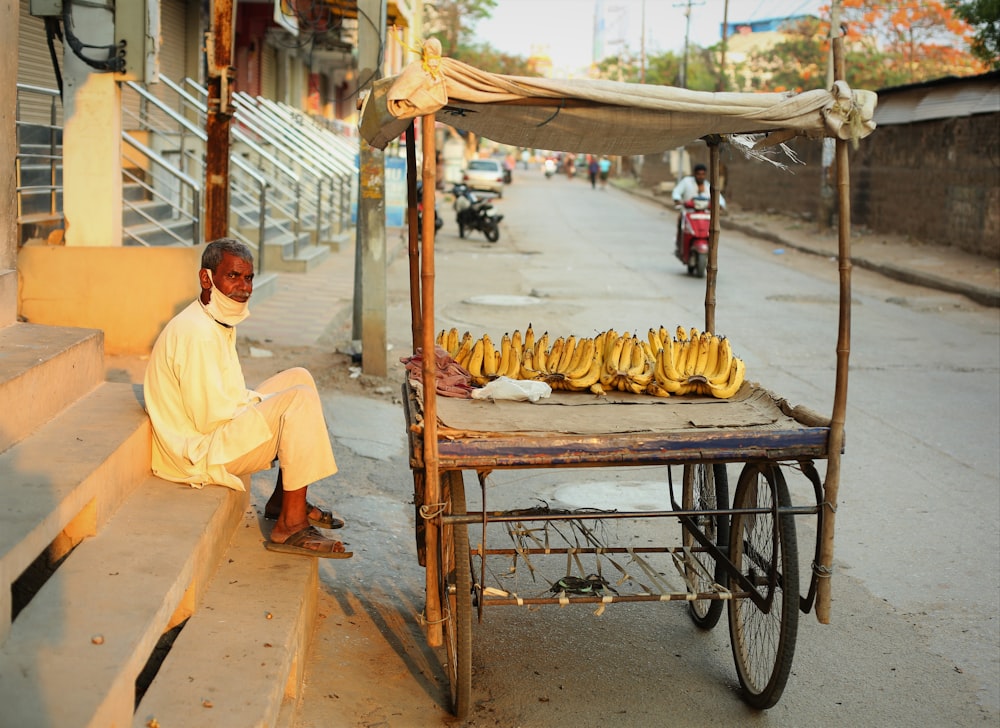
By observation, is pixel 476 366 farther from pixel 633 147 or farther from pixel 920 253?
pixel 920 253

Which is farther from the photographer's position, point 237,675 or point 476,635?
point 476,635

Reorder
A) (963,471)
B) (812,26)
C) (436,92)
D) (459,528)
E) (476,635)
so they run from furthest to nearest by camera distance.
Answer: (812,26), (963,471), (476,635), (459,528), (436,92)

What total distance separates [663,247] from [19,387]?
791 inches

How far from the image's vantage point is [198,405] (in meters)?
4.25

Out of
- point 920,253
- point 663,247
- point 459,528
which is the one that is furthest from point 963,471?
point 663,247

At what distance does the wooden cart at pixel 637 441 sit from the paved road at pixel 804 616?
0.29m

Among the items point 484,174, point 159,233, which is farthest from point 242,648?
point 484,174

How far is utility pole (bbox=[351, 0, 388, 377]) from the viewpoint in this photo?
30.3ft

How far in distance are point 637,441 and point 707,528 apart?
1265 mm

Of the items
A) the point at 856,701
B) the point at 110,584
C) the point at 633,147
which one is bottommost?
the point at 856,701

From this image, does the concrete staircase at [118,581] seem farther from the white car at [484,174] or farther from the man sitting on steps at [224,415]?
the white car at [484,174]

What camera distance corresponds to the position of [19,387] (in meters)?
4.04

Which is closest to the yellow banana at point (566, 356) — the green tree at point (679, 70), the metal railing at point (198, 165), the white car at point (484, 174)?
the metal railing at point (198, 165)

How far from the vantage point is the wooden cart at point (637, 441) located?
3.73 m
